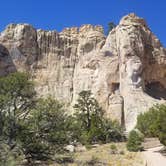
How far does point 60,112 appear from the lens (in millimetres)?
22109

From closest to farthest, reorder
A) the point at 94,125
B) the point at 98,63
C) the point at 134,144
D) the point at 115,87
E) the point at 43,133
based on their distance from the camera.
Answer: the point at 43,133 < the point at 134,144 < the point at 94,125 < the point at 115,87 < the point at 98,63

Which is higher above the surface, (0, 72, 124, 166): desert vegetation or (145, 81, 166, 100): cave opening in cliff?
(145, 81, 166, 100): cave opening in cliff

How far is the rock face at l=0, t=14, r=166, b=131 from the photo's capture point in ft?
181

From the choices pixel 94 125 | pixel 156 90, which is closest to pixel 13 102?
pixel 94 125

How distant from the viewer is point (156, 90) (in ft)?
197

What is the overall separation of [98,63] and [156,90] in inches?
394

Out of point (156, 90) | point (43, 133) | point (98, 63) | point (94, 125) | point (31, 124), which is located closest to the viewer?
point (31, 124)

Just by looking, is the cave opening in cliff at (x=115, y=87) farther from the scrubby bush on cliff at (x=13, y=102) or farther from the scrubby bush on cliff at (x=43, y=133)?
the scrubby bush on cliff at (x=43, y=133)

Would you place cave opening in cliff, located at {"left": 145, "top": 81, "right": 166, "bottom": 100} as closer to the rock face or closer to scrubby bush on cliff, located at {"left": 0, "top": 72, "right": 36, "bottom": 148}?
the rock face

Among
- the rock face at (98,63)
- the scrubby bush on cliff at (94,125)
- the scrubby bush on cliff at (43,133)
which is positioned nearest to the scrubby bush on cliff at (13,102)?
the scrubby bush on cliff at (43,133)

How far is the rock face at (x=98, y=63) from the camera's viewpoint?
5531 centimetres

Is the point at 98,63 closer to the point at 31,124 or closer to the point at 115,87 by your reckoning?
the point at 115,87

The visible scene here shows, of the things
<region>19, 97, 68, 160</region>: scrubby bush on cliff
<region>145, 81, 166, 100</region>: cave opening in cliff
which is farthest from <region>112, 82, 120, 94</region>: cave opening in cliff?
<region>19, 97, 68, 160</region>: scrubby bush on cliff

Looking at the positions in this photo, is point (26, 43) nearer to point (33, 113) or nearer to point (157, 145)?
point (157, 145)
